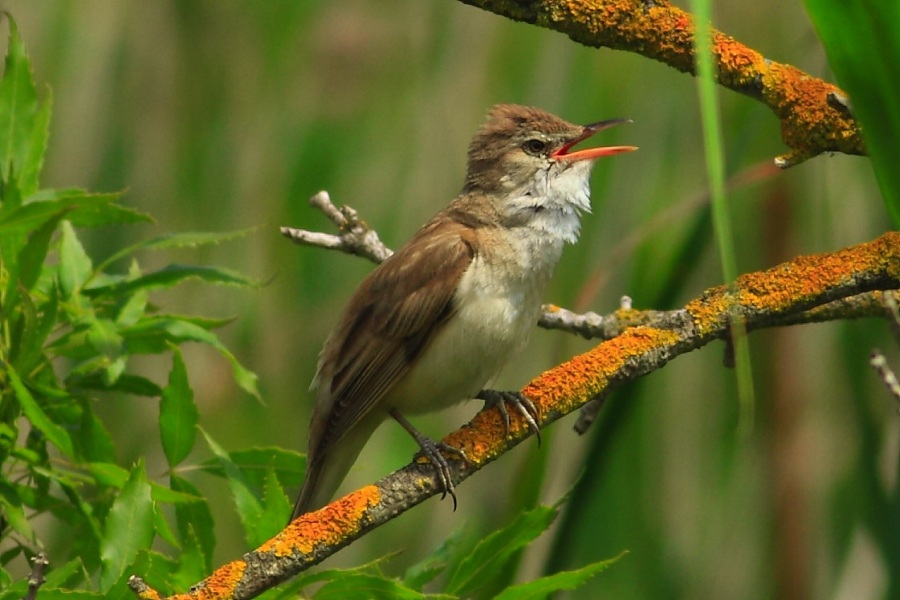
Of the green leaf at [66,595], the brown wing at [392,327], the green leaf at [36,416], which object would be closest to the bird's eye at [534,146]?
the brown wing at [392,327]

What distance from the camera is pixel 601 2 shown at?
2061mm

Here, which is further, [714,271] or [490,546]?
[714,271]

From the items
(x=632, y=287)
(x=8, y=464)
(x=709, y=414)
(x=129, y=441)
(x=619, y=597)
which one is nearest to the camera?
(x=8, y=464)

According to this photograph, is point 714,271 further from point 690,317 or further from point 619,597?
point 690,317

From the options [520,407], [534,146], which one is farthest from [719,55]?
[534,146]

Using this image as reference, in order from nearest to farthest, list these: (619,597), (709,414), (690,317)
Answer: (690,317)
(619,597)
(709,414)

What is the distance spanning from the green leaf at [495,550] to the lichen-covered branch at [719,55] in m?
0.79

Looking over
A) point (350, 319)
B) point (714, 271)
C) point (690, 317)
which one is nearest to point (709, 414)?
point (714, 271)

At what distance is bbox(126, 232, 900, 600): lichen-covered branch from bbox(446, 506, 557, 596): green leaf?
0.13m

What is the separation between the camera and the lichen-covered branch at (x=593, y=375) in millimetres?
1958

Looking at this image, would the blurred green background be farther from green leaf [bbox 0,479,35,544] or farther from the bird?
green leaf [bbox 0,479,35,544]

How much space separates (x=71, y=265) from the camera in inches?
102

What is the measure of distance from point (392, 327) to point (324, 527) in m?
1.45

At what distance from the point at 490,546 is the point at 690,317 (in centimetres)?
56
